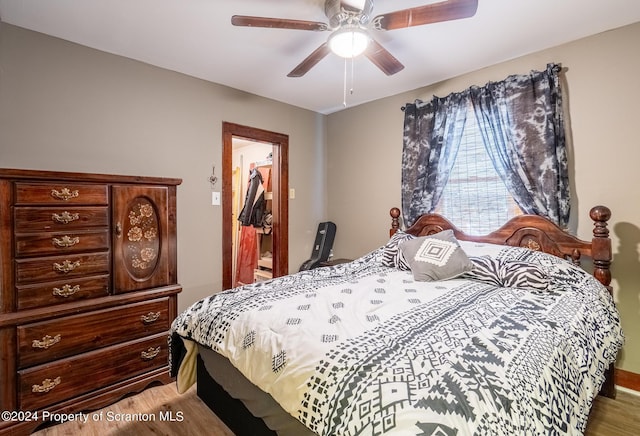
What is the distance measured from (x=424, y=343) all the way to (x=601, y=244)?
170 centimetres

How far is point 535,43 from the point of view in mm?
2293

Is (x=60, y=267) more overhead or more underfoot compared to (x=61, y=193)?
more underfoot

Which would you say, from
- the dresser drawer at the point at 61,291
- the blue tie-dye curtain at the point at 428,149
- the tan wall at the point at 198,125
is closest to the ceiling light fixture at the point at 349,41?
the blue tie-dye curtain at the point at 428,149

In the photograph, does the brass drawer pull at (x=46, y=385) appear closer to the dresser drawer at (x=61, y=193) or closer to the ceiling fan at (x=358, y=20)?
the dresser drawer at (x=61, y=193)

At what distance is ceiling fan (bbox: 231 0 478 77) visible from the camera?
4.89 feet

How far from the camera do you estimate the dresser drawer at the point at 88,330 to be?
1.79 m

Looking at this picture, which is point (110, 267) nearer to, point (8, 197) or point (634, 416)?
point (8, 197)

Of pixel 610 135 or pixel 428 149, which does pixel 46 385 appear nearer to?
pixel 428 149

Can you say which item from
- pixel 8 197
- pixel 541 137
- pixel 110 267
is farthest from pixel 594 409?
pixel 8 197

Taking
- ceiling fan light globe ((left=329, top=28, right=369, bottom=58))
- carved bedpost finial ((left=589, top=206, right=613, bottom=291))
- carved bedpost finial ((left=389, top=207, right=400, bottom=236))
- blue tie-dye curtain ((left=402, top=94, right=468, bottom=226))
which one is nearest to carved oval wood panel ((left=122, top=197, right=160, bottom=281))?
ceiling fan light globe ((left=329, top=28, right=369, bottom=58))

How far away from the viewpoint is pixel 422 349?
1.11 m

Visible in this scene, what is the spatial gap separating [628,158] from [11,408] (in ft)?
13.4

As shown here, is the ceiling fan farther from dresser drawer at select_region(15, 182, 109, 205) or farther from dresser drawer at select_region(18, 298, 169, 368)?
dresser drawer at select_region(18, 298, 169, 368)

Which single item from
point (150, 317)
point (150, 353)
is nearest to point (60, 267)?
point (150, 317)
